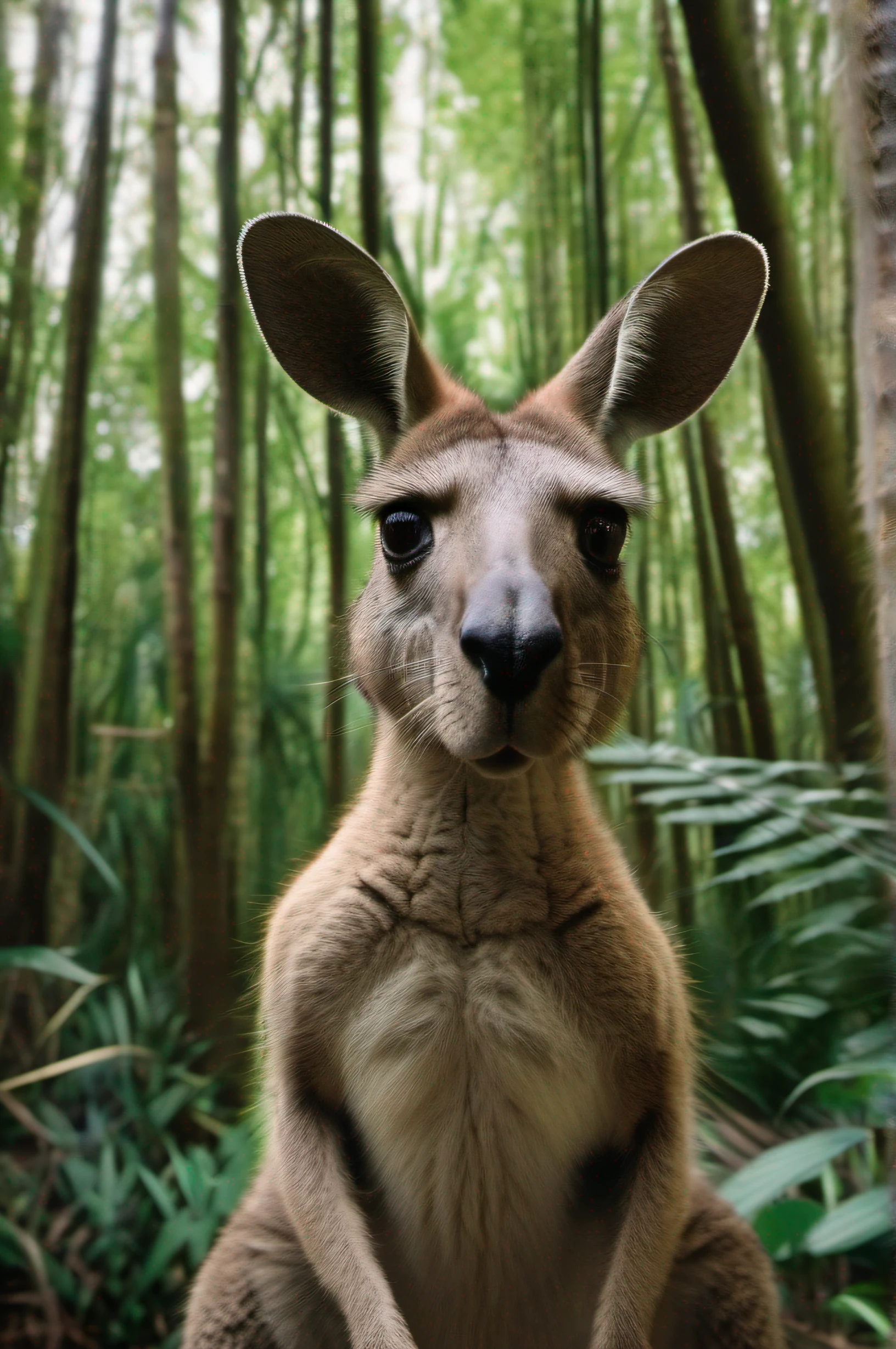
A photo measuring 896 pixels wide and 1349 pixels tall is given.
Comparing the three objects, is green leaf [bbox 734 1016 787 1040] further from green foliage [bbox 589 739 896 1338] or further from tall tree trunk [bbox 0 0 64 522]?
tall tree trunk [bbox 0 0 64 522]

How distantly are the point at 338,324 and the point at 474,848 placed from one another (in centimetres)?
69

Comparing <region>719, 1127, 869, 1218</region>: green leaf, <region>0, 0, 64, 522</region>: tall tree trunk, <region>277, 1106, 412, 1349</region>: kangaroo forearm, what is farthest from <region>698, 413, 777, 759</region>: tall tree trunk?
<region>0, 0, 64, 522</region>: tall tree trunk

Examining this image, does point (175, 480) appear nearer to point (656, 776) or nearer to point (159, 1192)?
point (656, 776)

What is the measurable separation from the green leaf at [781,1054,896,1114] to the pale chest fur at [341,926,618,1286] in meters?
0.71

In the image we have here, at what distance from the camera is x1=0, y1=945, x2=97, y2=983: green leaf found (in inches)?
85.4

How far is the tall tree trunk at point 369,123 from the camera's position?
7.09 ft

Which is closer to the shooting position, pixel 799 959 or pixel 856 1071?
pixel 856 1071

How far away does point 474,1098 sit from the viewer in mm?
1110

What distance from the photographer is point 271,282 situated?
122 cm

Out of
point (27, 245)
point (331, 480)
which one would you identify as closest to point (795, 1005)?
point (331, 480)

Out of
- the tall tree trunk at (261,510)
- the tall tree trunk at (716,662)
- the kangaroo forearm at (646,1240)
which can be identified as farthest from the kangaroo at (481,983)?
the tall tree trunk at (261,510)

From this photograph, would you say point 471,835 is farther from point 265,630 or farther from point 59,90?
point 59,90

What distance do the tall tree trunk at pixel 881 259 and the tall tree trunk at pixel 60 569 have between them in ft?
6.01

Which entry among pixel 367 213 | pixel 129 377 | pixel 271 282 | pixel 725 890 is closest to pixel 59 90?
pixel 129 377
